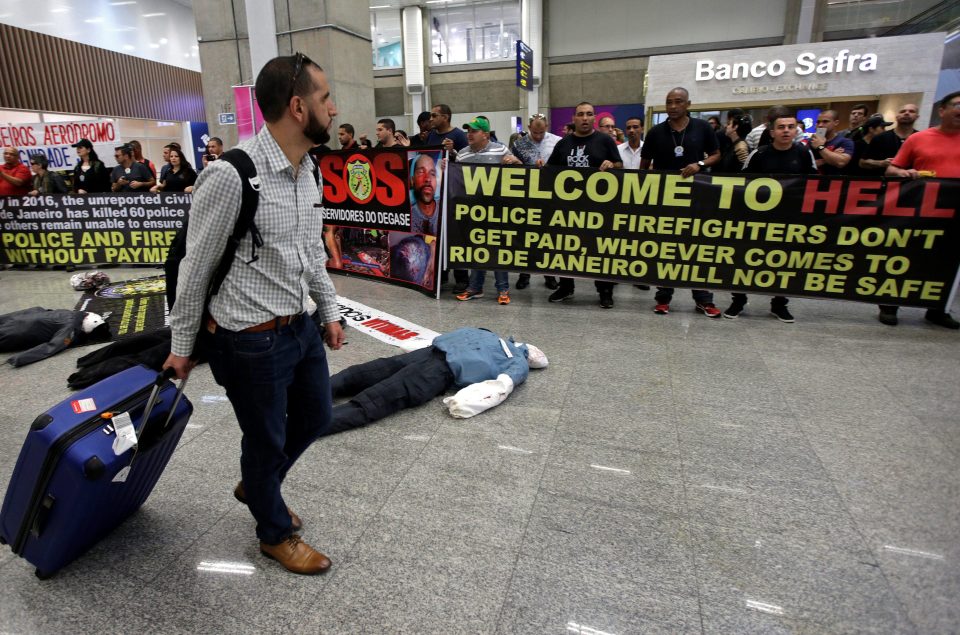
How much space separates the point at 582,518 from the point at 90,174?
8.81m


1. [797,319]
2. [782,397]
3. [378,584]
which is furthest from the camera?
[797,319]

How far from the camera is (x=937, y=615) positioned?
5.94ft

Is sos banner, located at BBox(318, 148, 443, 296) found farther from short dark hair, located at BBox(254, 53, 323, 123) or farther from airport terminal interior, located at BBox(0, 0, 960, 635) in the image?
short dark hair, located at BBox(254, 53, 323, 123)

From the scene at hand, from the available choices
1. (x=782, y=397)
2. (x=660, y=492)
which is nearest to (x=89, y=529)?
(x=660, y=492)

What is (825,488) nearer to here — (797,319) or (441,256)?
(797,319)

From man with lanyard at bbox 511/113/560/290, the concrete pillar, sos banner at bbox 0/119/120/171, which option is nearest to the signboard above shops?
the concrete pillar

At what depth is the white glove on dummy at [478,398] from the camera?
10.3 feet

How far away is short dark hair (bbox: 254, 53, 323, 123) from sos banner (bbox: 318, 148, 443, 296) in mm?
4135

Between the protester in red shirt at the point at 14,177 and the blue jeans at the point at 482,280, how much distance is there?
6.78m

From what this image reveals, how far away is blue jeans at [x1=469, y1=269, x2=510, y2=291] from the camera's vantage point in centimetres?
579

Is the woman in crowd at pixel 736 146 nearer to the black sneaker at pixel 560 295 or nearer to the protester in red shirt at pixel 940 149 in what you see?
the protester in red shirt at pixel 940 149

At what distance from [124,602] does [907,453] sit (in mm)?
3611

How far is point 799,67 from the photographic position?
42.7 feet

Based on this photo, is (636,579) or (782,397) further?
(782,397)
